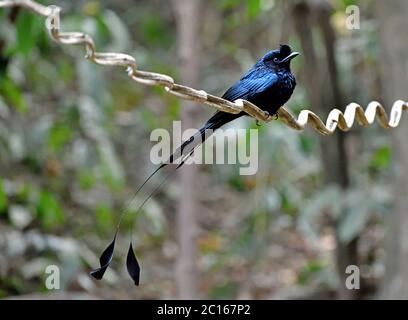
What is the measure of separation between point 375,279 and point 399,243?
3.95ft

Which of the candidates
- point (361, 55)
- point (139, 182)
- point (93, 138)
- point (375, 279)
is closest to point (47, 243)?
point (93, 138)

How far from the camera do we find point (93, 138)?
149 inches

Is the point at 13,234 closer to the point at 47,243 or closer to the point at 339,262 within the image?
the point at 47,243

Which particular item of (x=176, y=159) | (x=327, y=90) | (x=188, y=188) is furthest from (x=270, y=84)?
(x=327, y=90)

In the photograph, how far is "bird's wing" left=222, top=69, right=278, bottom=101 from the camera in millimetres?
1597

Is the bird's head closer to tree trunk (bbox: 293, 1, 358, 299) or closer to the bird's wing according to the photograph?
the bird's wing

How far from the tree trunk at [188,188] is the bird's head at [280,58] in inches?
66.8

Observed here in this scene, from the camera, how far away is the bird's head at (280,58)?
1600 mm

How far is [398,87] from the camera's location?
3.54 meters

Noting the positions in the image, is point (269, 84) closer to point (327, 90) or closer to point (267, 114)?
point (267, 114)

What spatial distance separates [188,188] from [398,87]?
1.13m

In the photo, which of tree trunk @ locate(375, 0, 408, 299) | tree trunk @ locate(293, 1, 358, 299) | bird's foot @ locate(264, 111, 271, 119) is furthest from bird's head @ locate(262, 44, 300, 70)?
tree trunk @ locate(293, 1, 358, 299)

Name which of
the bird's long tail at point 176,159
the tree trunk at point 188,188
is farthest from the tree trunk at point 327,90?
the bird's long tail at point 176,159

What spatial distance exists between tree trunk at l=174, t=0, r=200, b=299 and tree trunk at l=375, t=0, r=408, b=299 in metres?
0.93
